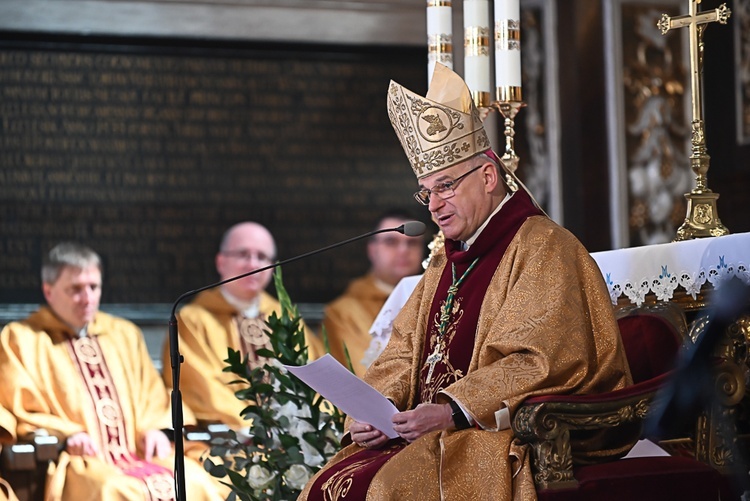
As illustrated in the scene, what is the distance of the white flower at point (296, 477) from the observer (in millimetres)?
4488

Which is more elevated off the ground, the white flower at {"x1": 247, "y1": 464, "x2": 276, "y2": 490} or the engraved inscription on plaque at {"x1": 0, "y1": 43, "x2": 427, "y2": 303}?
the engraved inscription on plaque at {"x1": 0, "y1": 43, "x2": 427, "y2": 303}

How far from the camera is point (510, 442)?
3.29 metres

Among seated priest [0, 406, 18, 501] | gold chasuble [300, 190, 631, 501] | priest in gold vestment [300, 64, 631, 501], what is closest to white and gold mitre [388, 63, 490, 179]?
priest in gold vestment [300, 64, 631, 501]

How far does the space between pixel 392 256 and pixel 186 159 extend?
1.56 m

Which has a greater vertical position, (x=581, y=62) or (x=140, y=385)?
(x=581, y=62)

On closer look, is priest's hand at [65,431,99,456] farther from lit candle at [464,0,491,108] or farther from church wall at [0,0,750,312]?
lit candle at [464,0,491,108]

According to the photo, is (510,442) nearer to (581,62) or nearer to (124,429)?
(124,429)

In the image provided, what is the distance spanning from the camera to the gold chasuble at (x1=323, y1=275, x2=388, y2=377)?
8.52m

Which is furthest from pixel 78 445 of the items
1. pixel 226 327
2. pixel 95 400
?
pixel 226 327

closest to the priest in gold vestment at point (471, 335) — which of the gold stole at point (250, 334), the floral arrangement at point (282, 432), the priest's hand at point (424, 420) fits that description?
the priest's hand at point (424, 420)

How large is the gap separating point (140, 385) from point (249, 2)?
271 cm

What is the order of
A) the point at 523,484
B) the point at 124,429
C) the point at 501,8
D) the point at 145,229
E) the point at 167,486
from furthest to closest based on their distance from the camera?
the point at 145,229
the point at 124,429
the point at 167,486
the point at 501,8
the point at 523,484

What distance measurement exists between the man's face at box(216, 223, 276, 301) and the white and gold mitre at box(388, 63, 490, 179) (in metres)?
4.41

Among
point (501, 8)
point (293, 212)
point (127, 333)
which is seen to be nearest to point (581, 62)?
point (293, 212)
